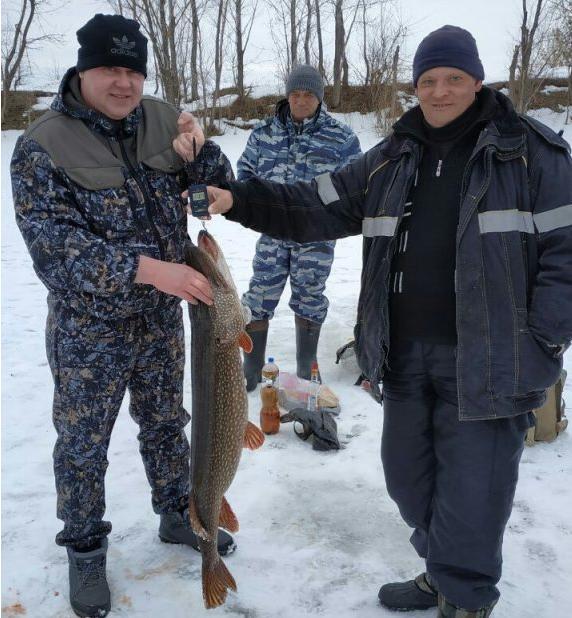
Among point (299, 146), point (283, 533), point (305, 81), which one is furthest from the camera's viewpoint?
point (299, 146)

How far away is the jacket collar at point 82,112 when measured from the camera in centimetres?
237

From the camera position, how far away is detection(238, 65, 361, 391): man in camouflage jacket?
15.3 ft

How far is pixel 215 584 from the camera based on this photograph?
2486mm

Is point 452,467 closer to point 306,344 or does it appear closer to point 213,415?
point 213,415

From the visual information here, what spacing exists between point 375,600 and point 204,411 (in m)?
1.27

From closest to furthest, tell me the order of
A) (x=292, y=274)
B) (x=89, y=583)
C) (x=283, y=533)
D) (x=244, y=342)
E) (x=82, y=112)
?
(x=82, y=112)
(x=244, y=342)
(x=89, y=583)
(x=283, y=533)
(x=292, y=274)

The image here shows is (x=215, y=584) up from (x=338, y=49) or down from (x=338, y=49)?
down

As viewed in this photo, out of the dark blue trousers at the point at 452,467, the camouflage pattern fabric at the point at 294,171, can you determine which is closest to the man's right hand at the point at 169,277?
the dark blue trousers at the point at 452,467

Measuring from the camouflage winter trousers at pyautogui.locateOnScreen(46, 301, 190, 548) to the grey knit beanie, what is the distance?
8.26ft

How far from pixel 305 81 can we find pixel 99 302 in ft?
9.64

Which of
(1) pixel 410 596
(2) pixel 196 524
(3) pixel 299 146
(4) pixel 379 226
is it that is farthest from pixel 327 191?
(3) pixel 299 146

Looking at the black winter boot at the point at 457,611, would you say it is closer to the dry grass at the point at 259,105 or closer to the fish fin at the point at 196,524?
the fish fin at the point at 196,524

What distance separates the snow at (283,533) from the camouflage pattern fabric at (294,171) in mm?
913

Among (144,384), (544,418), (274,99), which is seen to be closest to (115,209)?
(144,384)
